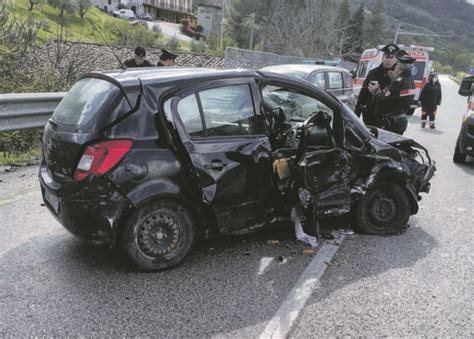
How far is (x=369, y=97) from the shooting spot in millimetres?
6773

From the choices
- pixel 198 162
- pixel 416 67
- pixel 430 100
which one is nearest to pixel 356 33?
pixel 416 67

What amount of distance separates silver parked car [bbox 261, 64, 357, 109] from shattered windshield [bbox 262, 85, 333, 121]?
4170 mm

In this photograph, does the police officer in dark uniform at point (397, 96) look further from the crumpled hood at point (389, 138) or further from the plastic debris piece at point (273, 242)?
the plastic debris piece at point (273, 242)

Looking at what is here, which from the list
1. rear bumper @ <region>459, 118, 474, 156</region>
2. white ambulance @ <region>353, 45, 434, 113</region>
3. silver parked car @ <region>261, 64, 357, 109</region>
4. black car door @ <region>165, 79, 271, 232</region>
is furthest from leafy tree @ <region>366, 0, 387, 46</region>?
black car door @ <region>165, 79, 271, 232</region>

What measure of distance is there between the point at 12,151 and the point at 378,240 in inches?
219

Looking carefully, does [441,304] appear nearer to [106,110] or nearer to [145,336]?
[145,336]

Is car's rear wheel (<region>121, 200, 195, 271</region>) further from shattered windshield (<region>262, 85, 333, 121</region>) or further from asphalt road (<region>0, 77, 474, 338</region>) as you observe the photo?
shattered windshield (<region>262, 85, 333, 121</region>)

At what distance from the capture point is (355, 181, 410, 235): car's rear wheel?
180 inches

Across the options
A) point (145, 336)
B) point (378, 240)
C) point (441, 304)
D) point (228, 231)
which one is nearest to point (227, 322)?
point (145, 336)

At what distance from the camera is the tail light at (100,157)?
325 cm

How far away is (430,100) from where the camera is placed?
14023 mm

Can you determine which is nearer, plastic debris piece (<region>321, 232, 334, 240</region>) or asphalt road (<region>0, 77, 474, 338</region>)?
asphalt road (<region>0, 77, 474, 338</region>)

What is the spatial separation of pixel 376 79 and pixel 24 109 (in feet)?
17.1

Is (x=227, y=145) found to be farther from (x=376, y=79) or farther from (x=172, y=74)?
(x=376, y=79)
